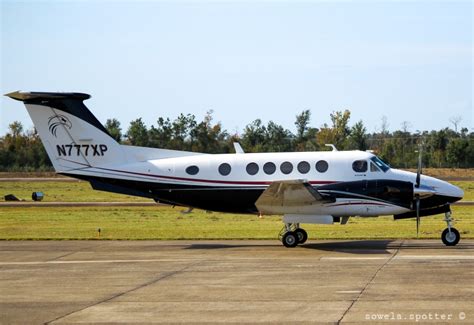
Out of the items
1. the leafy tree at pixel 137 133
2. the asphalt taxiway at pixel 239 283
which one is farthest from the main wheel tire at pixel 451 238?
the leafy tree at pixel 137 133

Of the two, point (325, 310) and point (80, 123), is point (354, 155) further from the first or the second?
point (325, 310)

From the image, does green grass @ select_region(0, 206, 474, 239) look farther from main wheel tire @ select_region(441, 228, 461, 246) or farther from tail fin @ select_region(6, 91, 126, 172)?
tail fin @ select_region(6, 91, 126, 172)

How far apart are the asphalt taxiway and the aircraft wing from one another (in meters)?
1.31

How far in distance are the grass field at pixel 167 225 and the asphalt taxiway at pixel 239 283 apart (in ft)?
11.9

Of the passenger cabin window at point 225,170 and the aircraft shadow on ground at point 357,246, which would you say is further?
the passenger cabin window at point 225,170

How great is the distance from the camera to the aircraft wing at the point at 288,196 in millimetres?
22625

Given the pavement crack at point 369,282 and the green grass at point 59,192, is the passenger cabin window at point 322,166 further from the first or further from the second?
the green grass at point 59,192

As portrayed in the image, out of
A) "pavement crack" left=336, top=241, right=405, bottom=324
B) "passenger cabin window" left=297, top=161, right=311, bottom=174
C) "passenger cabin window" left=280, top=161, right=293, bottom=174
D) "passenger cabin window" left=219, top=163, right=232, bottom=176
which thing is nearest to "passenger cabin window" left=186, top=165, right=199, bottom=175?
"passenger cabin window" left=219, top=163, right=232, bottom=176

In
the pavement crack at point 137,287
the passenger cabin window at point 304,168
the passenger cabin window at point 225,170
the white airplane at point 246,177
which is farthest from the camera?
the passenger cabin window at point 225,170

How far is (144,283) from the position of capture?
16875 millimetres

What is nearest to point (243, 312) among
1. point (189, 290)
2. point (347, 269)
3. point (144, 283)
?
A: point (189, 290)

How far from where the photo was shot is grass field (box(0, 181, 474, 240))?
28.3 metres

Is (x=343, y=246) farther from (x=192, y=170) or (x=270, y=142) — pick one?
(x=270, y=142)

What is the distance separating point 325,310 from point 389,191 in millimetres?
10385
